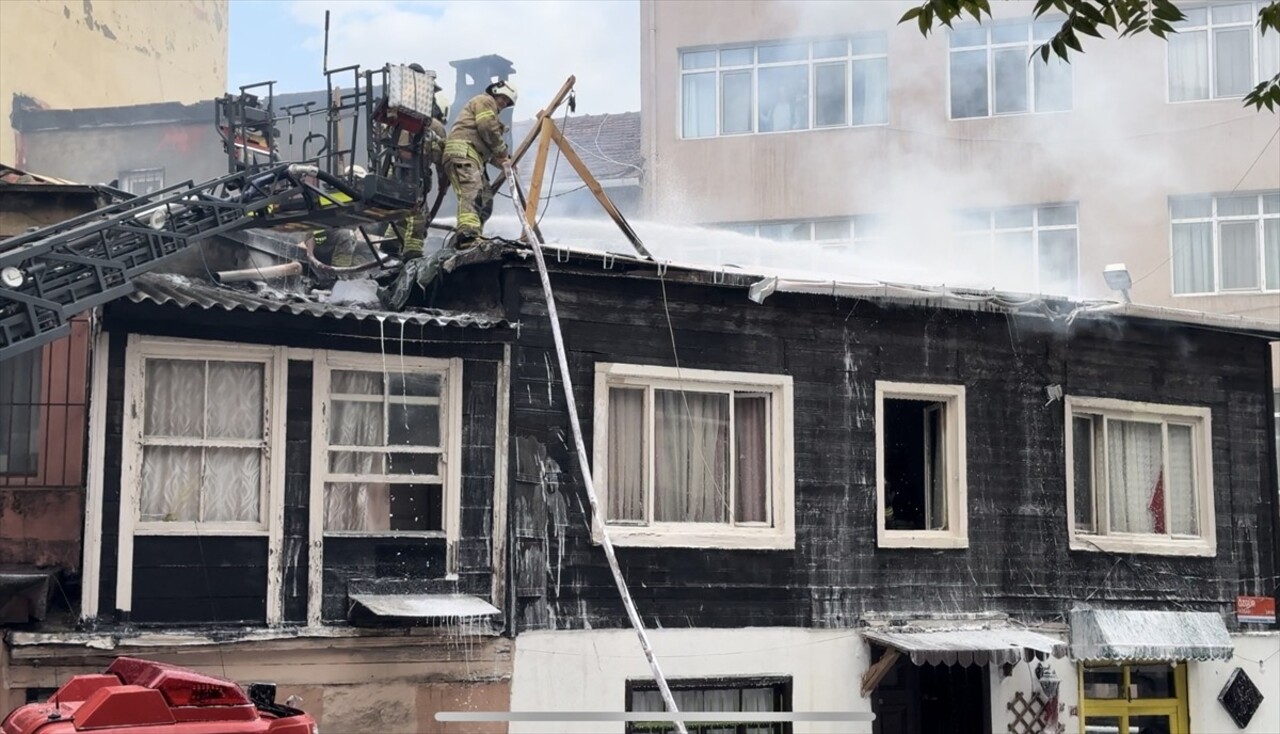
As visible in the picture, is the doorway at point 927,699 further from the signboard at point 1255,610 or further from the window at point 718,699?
the signboard at point 1255,610

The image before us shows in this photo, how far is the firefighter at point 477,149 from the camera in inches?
610

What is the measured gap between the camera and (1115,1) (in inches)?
341

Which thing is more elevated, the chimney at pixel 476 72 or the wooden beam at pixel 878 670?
the chimney at pixel 476 72

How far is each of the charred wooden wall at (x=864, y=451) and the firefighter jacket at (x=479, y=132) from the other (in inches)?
76.7

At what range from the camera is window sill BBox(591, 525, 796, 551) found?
1456 cm

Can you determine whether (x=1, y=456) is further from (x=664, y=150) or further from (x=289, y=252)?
(x=664, y=150)

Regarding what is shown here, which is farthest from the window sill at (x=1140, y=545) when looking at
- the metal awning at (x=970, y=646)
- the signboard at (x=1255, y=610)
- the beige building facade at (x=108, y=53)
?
the beige building facade at (x=108, y=53)

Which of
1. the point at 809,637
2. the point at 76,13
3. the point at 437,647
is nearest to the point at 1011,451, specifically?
the point at 809,637

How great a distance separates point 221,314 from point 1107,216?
2270 centimetres

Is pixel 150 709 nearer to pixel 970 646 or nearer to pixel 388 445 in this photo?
pixel 388 445

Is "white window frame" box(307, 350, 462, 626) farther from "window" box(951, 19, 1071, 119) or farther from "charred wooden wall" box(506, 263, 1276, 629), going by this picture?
"window" box(951, 19, 1071, 119)

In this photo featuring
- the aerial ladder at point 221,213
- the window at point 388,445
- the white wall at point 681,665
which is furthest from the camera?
the white wall at point 681,665

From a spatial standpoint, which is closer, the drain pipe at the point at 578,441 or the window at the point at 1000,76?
the drain pipe at the point at 578,441

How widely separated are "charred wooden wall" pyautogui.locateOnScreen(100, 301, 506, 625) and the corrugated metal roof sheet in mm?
167
